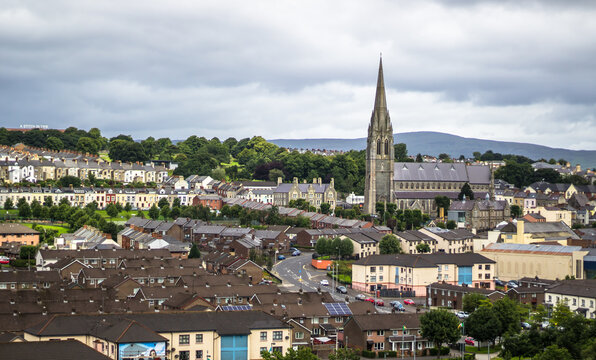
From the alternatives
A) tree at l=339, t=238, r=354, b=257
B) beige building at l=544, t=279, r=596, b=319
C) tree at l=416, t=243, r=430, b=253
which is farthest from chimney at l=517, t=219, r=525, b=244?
beige building at l=544, t=279, r=596, b=319

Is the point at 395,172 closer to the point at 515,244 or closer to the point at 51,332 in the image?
the point at 515,244

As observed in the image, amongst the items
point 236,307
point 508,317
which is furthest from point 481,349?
point 236,307

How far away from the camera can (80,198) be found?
113m

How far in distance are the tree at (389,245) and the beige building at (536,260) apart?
7900mm

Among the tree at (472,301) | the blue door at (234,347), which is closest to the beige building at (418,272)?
the tree at (472,301)

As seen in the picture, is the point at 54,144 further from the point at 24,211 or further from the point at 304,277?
the point at 304,277

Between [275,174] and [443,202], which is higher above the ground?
[275,174]

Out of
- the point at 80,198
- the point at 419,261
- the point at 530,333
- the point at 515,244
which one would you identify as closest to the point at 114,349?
the point at 530,333

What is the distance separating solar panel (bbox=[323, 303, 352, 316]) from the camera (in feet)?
168

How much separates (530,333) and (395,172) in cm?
8045

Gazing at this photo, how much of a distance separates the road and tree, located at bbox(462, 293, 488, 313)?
402 centimetres

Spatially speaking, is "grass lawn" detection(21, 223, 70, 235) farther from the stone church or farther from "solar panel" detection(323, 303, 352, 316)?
"solar panel" detection(323, 303, 352, 316)

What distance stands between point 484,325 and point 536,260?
96.3 feet

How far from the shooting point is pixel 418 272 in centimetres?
7106
